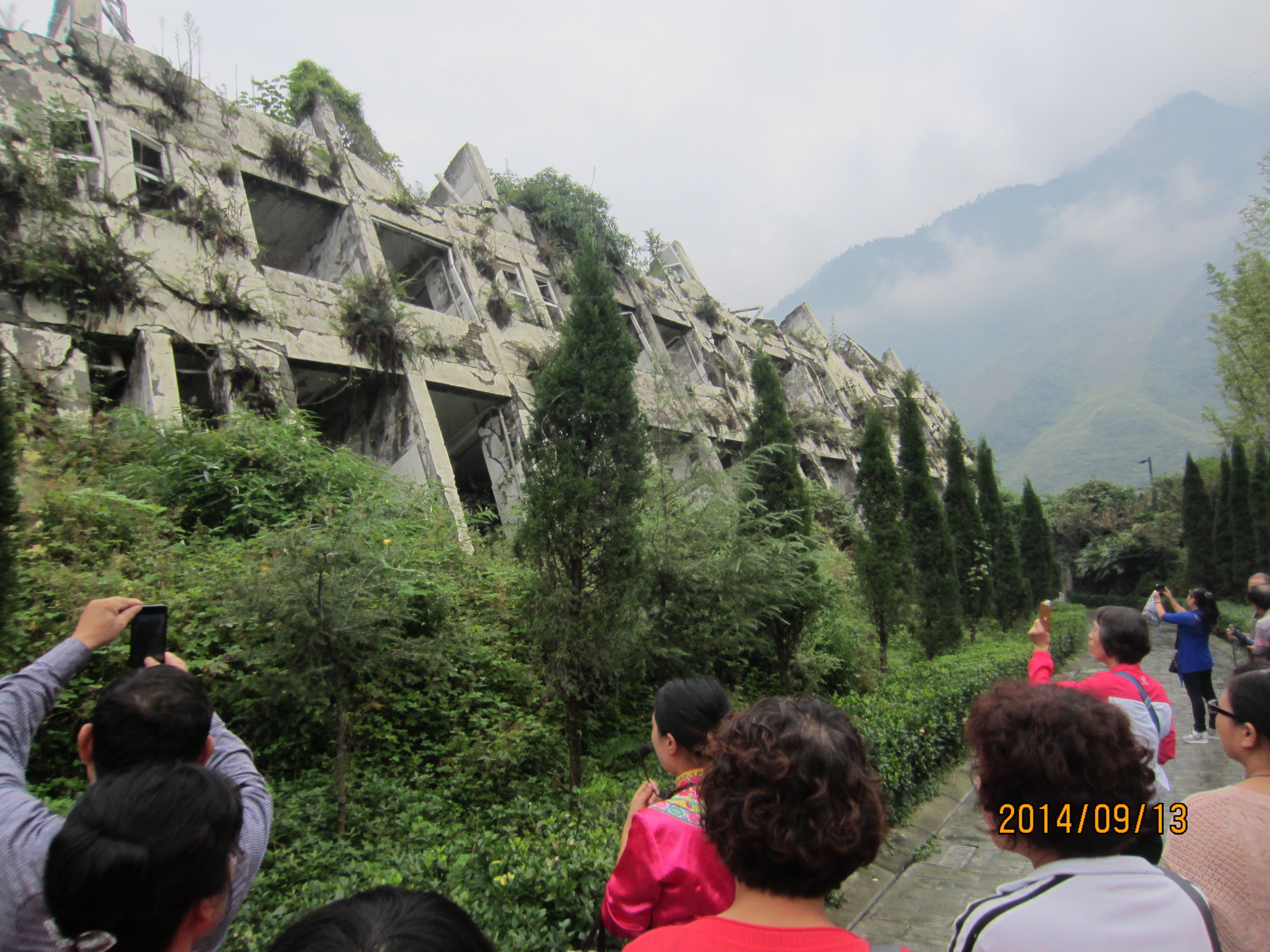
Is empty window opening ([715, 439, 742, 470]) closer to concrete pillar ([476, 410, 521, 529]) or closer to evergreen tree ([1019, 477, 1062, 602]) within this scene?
concrete pillar ([476, 410, 521, 529])

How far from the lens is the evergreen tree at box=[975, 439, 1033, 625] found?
2022 cm

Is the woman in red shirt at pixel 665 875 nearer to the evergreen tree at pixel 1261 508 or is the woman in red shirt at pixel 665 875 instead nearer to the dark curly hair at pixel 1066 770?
the dark curly hair at pixel 1066 770

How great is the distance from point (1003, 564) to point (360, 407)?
18127 millimetres

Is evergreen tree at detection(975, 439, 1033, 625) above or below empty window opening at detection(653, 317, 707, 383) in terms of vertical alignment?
below

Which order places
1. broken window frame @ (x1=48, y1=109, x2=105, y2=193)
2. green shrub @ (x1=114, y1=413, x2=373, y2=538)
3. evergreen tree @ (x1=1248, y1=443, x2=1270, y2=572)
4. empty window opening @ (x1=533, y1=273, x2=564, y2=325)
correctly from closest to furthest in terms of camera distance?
green shrub @ (x1=114, y1=413, x2=373, y2=538)
broken window frame @ (x1=48, y1=109, x2=105, y2=193)
empty window opening @ (x1=533, y1=273, x2=564, y2=325)
evergreen tree @ (x1=1248, y1=443, x2=1270, y2=572)

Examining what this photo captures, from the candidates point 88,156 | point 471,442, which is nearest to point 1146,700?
point 471,442

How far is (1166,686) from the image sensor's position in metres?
12.5

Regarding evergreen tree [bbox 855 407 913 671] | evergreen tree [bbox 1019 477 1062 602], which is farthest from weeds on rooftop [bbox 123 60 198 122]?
evergreen tree [bbox 1019 477 1062 602]

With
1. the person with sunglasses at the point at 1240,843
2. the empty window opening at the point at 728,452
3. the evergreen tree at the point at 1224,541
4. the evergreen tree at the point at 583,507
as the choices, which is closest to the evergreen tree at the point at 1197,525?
the evergreen tree at the point at 1224,541

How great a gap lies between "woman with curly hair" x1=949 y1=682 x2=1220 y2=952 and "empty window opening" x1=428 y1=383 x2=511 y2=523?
11.4m

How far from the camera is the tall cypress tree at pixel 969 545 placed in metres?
17.4

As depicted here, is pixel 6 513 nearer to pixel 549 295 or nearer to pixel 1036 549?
pixel 549 295

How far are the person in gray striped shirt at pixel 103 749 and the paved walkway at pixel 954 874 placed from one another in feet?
11.6
